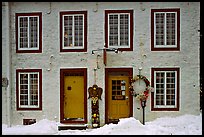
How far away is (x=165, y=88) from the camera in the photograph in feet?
43.1

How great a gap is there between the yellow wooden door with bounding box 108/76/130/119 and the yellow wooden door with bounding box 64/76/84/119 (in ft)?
5.01

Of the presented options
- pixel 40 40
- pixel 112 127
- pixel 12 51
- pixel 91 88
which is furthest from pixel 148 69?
pixel 12 51

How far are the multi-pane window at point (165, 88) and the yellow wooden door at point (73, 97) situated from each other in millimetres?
3814

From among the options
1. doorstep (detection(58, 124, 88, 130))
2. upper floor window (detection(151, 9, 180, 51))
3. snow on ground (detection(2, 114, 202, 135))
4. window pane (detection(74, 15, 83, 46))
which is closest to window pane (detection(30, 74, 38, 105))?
snow on ground (detection(2, 114, 202, 135))

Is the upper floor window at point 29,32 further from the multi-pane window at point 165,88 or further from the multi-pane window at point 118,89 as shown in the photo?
the multi-pane window at point 165,88

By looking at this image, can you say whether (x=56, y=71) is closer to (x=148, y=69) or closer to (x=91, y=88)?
(x=91, y=88)

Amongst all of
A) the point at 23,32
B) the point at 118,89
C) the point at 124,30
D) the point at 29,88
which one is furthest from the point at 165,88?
the point at 23,32

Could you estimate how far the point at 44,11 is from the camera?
13.4m

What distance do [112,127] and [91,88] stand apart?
3164 mm

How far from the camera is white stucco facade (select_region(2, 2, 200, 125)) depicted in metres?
13.0

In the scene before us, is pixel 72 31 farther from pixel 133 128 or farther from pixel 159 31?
pixel 133 128

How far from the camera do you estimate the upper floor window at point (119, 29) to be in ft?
43.0

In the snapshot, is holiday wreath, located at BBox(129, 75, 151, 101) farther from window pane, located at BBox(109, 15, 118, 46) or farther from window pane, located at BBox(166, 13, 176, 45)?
window pane, located at BBox(166, 13, 176, 45)

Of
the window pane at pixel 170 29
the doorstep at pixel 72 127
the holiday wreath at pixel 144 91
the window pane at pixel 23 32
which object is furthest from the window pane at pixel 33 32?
the window pane at pixel 170 29
